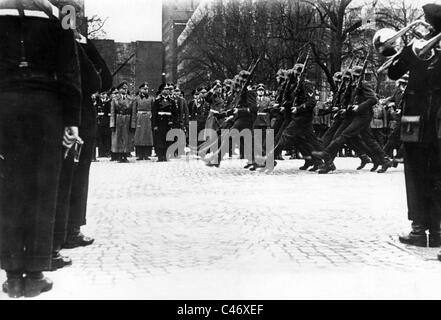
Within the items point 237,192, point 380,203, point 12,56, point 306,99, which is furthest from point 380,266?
point 306,99

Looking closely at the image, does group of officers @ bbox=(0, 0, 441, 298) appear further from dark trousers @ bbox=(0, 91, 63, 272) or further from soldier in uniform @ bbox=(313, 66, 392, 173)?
soldier in uniform @ bbox=(313, 66, 392, 173)

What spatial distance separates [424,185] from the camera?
23.5 ft

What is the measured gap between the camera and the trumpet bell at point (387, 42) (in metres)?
7.26

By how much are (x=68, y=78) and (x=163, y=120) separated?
1892 cm

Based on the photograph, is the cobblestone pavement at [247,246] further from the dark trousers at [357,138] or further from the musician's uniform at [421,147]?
the dark trousers at [357,138]

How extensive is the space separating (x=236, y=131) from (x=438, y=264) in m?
12.5

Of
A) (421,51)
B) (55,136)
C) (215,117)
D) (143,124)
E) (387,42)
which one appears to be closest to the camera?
(55,136)

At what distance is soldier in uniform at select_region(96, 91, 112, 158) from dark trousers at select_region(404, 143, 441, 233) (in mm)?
18328

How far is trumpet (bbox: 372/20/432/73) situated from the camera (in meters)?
7.05

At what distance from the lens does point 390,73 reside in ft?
23.8

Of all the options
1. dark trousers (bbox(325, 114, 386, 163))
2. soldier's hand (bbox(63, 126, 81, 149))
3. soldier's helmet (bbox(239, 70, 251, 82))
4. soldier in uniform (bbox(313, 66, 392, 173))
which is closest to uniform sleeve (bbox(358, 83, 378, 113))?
soldier in uniform (bbox(313, 66, 392, 173))

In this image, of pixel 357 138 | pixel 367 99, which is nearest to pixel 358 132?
pixel 357 138

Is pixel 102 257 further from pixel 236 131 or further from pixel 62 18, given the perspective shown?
pixel 236 131

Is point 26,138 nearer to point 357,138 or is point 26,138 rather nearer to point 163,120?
point 357,138
